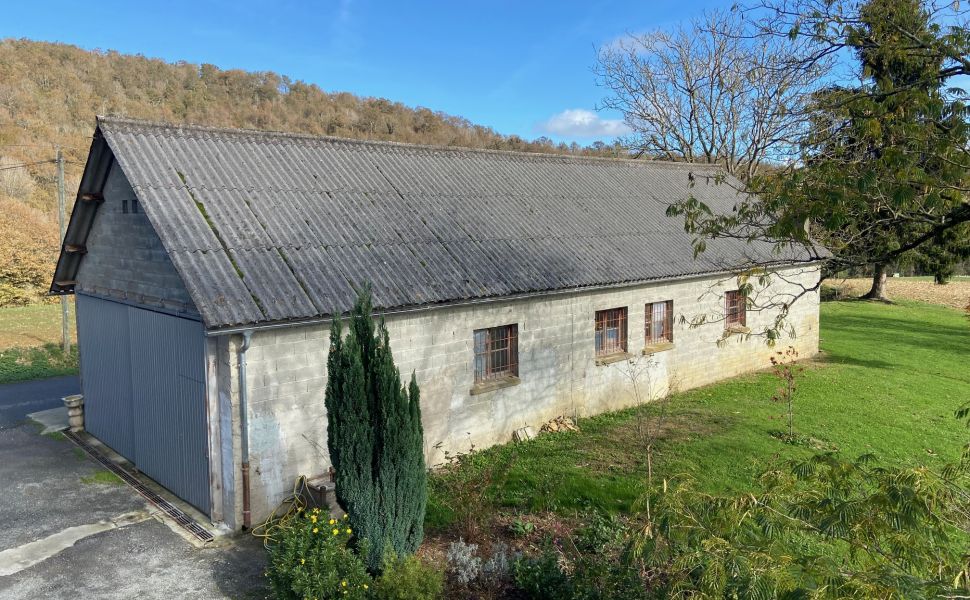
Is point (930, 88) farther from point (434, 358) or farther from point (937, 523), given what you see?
point (434, 358)

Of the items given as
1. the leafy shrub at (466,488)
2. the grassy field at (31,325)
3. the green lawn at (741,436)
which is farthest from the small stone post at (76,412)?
the grassy field at (31,325)

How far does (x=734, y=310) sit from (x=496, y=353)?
339 inches

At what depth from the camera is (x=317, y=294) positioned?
9.74 meters

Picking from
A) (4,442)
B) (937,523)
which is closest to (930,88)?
(937,523)

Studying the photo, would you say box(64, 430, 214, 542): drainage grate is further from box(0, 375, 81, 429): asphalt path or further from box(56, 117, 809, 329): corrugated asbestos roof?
box(56, 117, 809, 329): corrugated asbestos roof

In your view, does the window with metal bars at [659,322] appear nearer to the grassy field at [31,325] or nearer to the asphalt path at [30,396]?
the asphalt path at [30,396]

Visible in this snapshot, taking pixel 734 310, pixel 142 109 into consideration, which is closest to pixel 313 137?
pixel 734 310

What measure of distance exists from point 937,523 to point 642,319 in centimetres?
1100

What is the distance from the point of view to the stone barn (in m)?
9.19

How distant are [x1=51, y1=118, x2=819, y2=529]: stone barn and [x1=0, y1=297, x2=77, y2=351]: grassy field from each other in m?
11.6

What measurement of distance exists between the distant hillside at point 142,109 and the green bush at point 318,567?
3704 centimetres

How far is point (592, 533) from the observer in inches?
316

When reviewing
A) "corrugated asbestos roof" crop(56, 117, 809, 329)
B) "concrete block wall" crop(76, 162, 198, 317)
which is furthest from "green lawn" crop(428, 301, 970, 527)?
"concrete block wall" crop(76, 162, 198, 317)

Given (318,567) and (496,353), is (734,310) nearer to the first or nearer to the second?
(496,353)
